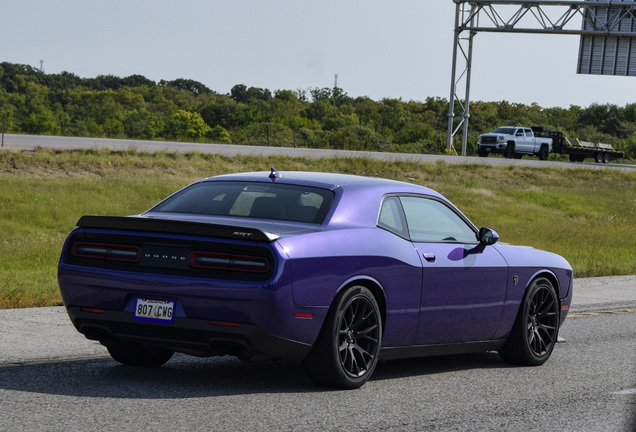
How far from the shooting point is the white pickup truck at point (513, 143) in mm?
52438

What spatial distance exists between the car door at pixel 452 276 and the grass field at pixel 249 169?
16.3 ft

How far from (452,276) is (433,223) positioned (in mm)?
487

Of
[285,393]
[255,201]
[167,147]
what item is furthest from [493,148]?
[285,393]

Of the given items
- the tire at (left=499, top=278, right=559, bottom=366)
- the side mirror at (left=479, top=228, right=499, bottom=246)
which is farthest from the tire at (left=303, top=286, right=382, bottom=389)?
the tire at (left=499, top=278, right=559, bottom=366)

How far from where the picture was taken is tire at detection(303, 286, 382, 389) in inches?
265

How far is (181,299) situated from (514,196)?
32.2 meters

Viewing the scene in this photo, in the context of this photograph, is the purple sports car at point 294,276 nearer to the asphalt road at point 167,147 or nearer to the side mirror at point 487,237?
the side mirror at point 487,237

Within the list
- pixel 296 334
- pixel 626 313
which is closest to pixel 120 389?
pixel 296 334

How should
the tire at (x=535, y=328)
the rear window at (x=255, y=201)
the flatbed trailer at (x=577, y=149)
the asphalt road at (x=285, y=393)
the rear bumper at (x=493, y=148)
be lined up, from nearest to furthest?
the asphalt road at (x=285, y=393) < the rear window at (x=255, y=201) < the tire at (x=535, y=328) < the rear bumper at (x=493, y=148) < the flatbed trailer at (x=577, y=149)

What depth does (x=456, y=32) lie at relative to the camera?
52562 mm

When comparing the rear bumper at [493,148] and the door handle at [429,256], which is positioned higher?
the door handle at [429,256]

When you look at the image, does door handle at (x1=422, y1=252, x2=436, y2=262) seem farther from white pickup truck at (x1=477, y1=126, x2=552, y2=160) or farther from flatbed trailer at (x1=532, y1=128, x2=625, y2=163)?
flatbed trailer at (x1=532, y1=128, x2=625, y2=163)

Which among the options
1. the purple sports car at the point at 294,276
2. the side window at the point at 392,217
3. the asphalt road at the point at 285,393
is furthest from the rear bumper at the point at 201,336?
the side window at the point at 392,217

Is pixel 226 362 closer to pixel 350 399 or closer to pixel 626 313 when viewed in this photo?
pixel 350 399
